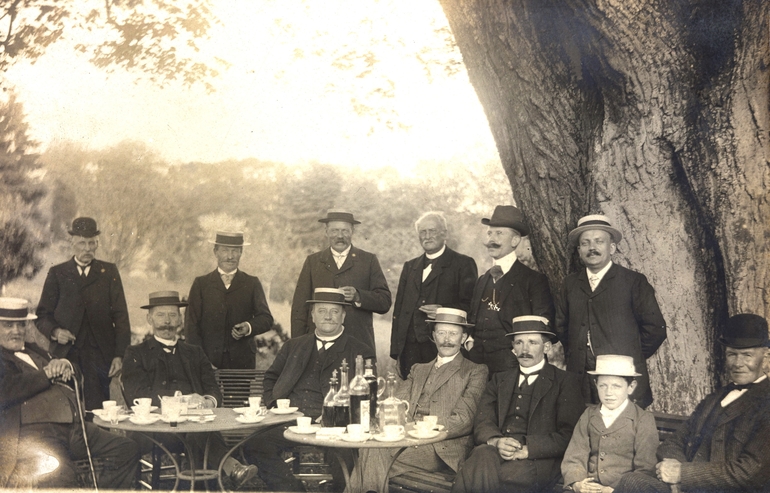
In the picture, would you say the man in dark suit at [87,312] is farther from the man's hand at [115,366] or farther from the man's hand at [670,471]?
the man's hand at [670,471]

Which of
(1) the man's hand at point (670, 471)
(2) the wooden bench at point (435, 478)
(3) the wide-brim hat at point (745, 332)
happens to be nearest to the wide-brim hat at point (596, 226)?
(3) the wide-brim hat at point (745, 332)

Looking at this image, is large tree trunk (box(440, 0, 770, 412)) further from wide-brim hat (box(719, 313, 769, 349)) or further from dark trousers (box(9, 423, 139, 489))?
dark trousers (box(9, 423, 139, 489))

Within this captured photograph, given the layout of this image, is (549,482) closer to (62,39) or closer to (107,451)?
(107,451)

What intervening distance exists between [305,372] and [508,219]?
185 centimetres

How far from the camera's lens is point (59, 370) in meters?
6.30

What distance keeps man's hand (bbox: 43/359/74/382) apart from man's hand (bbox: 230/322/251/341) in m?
1.20

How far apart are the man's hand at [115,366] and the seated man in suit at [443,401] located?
206 centimetres

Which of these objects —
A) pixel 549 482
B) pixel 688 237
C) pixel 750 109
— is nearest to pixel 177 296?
pixel 549 482

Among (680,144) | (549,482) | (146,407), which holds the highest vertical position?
(680,144)

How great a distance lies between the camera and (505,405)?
5.55 meters

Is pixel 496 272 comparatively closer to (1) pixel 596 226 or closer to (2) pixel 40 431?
(1) pixel 596 226

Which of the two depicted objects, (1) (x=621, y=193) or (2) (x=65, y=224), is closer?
(1) (x=621, y=193)

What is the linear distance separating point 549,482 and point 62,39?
4.84 metres

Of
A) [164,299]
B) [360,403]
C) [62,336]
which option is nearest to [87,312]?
[62,336]
